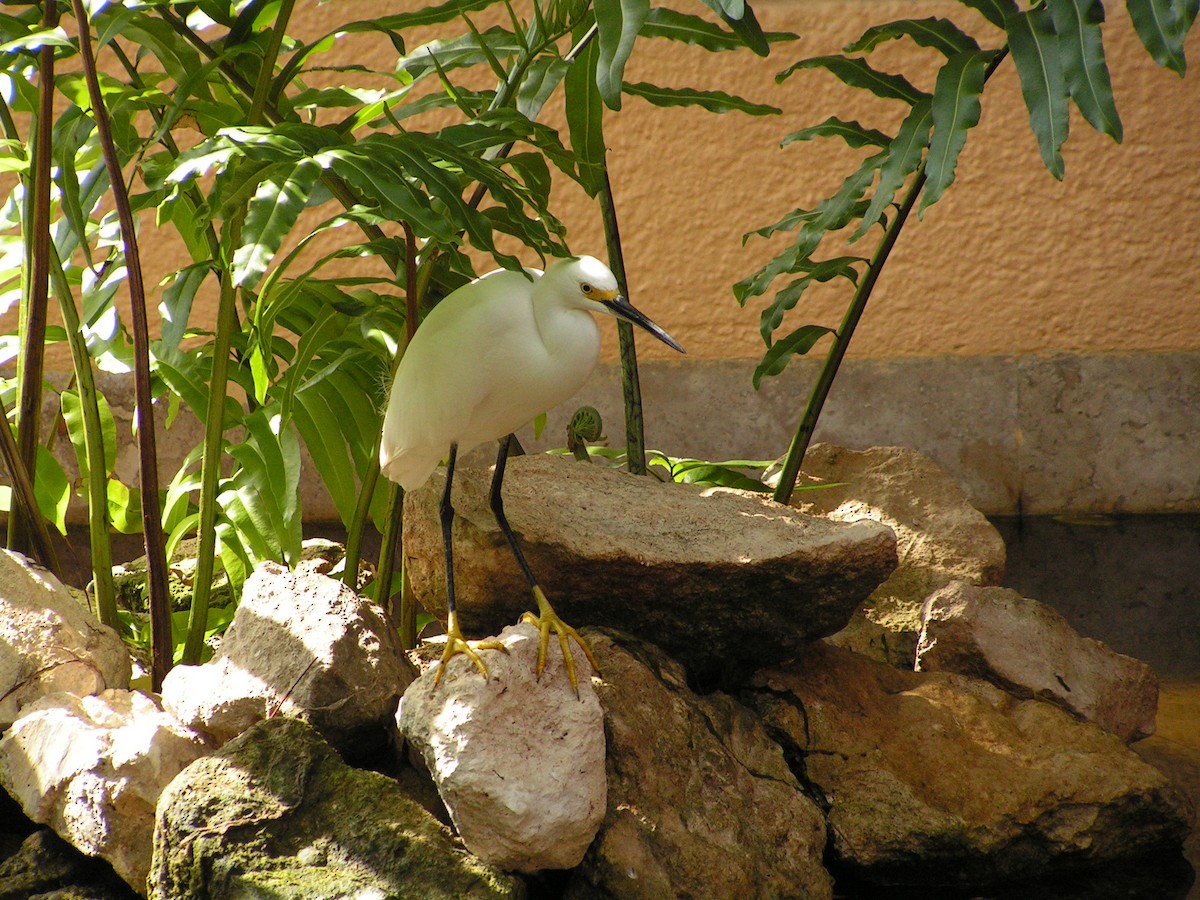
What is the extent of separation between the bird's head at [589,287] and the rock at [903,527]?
0.77 m

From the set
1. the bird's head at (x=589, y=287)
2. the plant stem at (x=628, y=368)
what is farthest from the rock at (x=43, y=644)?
the plant stem at (x=628, y=368)

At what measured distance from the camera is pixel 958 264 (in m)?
3.16

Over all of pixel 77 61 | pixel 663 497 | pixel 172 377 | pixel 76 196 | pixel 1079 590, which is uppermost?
pixel 77 61

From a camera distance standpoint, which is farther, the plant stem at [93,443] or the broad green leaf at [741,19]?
the plant stem at [93,443]

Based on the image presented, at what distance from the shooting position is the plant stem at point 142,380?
1.32m

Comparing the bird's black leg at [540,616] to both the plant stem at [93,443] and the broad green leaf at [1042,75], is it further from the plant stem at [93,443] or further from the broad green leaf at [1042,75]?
the broad green leaf at [1042,75]

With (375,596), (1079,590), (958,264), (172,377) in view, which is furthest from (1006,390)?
(172,377)

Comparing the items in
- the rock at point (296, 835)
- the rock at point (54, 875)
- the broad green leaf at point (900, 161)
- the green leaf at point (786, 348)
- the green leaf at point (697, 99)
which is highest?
the green leaf at point (697, 99)

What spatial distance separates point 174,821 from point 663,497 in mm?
825

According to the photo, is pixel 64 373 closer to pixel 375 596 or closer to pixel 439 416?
pixel 375 596

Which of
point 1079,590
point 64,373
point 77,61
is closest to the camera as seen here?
point 1079,590

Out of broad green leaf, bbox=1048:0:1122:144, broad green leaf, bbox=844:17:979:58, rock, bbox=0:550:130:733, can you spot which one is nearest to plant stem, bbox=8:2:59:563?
rock, bbox=0:550:130:733

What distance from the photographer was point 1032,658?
65.7 inches

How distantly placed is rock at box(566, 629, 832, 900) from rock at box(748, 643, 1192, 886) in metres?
0.06
